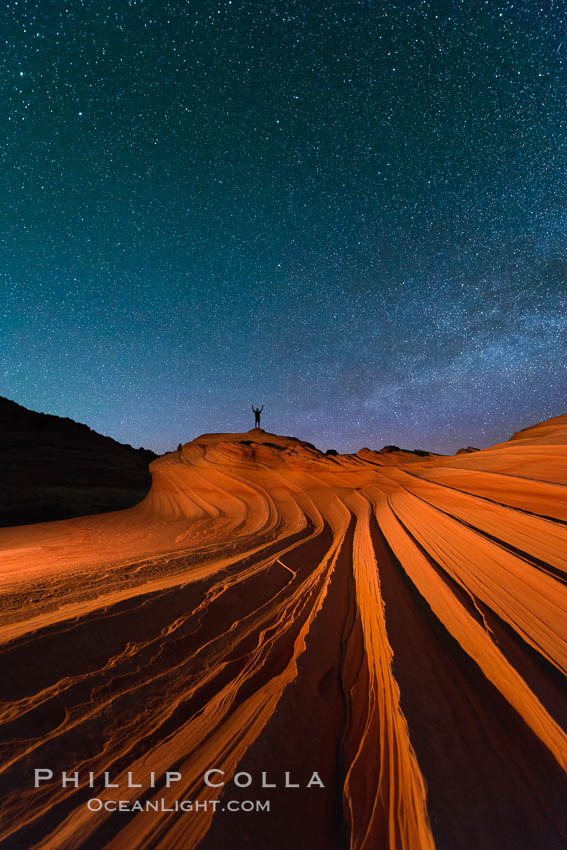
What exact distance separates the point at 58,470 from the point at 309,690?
24763 mm

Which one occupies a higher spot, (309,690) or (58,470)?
(58,470)

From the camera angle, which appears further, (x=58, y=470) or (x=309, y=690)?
(x=58, y=470)

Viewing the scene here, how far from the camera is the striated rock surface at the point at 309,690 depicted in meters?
1.14

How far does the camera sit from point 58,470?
21250mm

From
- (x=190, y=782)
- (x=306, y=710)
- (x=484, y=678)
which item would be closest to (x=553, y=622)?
(x=484, y=678)

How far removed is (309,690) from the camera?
1853mm

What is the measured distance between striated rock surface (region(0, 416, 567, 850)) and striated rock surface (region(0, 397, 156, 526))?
1421 centimetres

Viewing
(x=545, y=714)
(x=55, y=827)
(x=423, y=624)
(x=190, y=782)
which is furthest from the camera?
(x=423, y=624)

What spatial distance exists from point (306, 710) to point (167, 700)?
2.47ft

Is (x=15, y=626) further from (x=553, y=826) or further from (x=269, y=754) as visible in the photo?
(x=553, y=826)

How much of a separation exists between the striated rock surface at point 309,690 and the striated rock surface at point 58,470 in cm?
1421

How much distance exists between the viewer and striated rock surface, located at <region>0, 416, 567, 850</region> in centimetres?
114

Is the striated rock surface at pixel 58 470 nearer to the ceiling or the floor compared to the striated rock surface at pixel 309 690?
nearer to the ceiling

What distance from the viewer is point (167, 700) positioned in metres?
1.70
